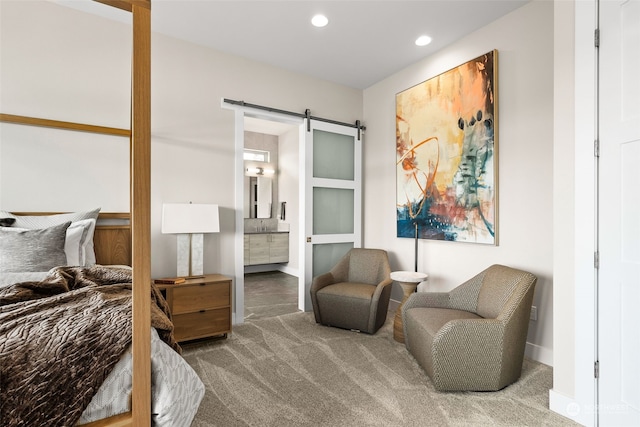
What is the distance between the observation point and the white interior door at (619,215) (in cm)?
168

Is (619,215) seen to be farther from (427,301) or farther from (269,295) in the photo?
(269,295)

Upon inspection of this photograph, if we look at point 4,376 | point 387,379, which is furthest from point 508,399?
point 4,376

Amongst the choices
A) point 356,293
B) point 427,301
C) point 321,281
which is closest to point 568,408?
point 427,301

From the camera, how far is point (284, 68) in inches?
155

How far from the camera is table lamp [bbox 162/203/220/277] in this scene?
296 centimetres

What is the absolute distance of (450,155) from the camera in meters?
3.32

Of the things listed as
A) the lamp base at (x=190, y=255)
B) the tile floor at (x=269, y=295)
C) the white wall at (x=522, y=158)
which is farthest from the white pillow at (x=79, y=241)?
the white wall at (x=522, y=158)

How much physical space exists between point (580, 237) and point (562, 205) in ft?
0.68

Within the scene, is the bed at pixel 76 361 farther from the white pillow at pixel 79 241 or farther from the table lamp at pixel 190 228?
the table lamp at pixel 190 228

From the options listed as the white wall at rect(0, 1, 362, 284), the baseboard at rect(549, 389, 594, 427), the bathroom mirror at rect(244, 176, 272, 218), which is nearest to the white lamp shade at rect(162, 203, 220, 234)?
the white wall at rect(0, 1, 362, 284)

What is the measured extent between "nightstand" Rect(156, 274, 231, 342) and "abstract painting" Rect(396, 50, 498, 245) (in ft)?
6.88

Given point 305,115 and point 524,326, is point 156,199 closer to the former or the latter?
point 305,115

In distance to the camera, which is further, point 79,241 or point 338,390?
point 79,241

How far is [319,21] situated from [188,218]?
6.97ft
